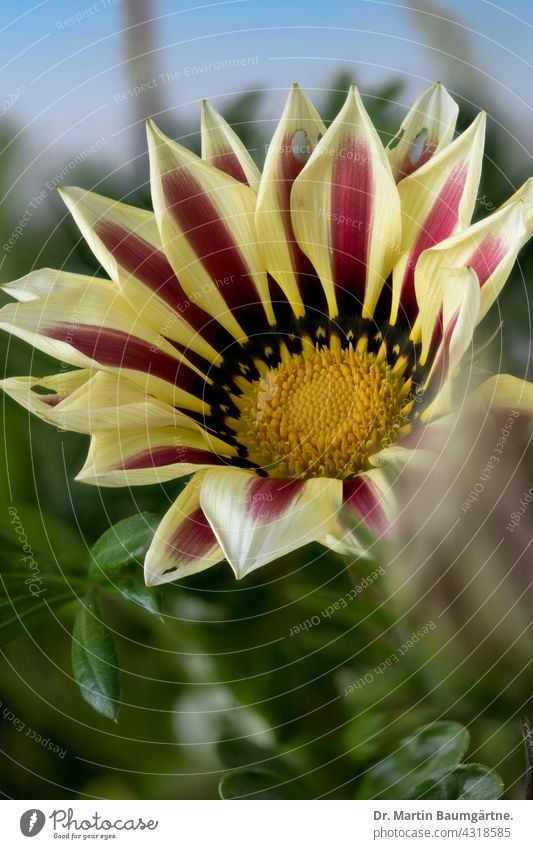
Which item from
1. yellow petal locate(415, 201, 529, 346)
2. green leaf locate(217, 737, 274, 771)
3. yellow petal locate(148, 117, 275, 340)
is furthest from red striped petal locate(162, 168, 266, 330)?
green leaf locate(217, 737, 274, 771)

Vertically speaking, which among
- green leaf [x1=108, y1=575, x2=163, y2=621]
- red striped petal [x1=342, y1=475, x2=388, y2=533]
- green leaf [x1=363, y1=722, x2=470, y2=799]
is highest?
green leaf [x1=108, y1=575, x2=163, y2=621]

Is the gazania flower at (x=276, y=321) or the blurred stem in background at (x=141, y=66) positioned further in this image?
the blurred stem in background at (x=141, y=66)

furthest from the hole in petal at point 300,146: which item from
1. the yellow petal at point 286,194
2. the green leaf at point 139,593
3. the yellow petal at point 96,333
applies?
the green leaf at point 139,593

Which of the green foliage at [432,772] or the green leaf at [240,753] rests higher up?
the green leaf at [240,753]

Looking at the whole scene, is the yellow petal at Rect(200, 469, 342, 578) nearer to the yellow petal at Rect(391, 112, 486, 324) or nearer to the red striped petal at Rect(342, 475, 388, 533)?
the red striped petal at Rect(342, 475, 388, 533)

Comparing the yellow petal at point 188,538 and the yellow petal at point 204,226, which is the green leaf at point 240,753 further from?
the yellow petal at point 204,226

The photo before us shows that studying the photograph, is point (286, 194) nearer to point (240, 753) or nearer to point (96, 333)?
point (96, 333)
